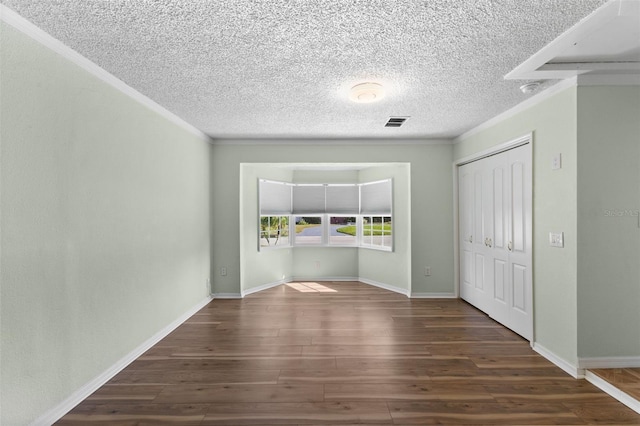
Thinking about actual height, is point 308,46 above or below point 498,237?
above

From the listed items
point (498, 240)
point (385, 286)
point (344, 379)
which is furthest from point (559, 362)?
point (385, 286)

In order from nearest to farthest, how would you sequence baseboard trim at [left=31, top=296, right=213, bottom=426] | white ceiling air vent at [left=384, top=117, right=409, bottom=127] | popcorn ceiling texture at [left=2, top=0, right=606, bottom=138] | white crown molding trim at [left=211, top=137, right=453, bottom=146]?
popcorn ceiling texture at [left=2, top=0, right=606, bottom=138]
baseboard trim at [left=31, top=296, right=213, bottom=426]
white ceiling air vent at [left=384, top=117, right=409, bottom=127]
white crown molding trim at [left=211, top=137, right=453, bottom=146]

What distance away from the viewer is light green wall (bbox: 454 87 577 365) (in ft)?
8.49

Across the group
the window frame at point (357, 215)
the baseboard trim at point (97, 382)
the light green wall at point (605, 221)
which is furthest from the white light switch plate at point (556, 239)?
the baseboard trim at point (97, 382)

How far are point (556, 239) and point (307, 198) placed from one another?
4113 mm

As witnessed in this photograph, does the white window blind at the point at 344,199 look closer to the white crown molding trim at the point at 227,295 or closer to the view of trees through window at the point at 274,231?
the view of trees through window at the point at 274,231

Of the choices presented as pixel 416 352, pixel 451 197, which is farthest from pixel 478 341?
pixel 451 197

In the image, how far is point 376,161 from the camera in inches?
188

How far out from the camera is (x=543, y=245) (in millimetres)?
2924

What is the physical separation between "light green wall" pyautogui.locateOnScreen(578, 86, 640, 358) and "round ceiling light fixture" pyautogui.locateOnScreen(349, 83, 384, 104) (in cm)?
162

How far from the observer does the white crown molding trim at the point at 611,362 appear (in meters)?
2.53

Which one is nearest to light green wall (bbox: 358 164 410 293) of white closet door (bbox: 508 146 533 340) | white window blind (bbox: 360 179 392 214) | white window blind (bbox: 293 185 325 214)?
white window blind (bbox: 360 179 392 214)

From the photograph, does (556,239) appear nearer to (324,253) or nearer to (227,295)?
(324,253)

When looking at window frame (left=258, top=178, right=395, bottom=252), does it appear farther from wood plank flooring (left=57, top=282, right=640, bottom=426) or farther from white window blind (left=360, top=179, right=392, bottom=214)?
wood plank flooring (left=57, top=282, right=640, bottom=426)
